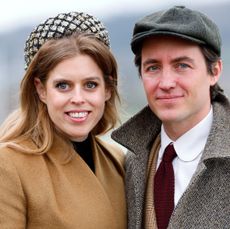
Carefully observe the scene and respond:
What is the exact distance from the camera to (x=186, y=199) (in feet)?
7.87

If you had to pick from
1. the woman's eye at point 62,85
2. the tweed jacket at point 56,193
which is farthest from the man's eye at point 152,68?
the tweed jacket at point 56,193

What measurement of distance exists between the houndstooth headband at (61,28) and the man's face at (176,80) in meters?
0.23

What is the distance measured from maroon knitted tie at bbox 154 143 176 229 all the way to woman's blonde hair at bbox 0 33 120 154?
40 cm

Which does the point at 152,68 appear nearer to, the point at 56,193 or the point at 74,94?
the point at 74,94

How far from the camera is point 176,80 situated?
2.49 m

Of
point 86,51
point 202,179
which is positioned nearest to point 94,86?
point 86,51

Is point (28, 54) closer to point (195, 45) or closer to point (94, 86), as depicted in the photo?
point (94, 86)

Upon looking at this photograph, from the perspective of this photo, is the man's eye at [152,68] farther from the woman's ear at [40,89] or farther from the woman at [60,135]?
the woman's ear at [40,89]

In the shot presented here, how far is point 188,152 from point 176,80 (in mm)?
284

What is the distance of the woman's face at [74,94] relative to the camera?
2.54 meters

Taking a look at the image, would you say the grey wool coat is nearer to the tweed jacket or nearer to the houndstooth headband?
the tweed jacket

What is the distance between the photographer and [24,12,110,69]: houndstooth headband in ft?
8.52

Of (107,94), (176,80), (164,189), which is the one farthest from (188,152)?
(107,94)

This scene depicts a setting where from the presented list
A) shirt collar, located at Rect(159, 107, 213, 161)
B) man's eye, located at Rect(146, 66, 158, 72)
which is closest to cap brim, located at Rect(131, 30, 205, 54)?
man's eye, located at Rect(146, 66, 158, 72)
